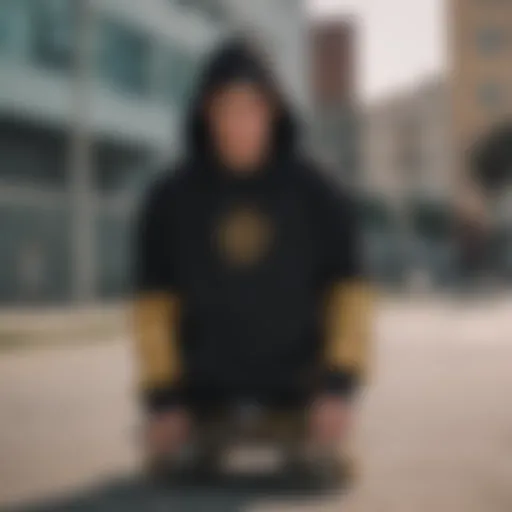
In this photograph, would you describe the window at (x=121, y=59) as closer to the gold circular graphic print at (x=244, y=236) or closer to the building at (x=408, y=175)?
the building at (x=408, y=175)

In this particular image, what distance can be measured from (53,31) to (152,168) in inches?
30.4

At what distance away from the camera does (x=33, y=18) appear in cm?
207

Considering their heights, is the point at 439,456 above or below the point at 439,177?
below

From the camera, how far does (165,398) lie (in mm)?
1236

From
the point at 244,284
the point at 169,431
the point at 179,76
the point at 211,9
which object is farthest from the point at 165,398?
the point at 211,9

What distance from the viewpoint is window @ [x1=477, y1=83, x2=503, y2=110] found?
1820 mm

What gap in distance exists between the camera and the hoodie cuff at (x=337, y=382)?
4.07ft

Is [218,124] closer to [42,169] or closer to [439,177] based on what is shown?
[439,177]

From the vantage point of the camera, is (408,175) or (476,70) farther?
(408,175)

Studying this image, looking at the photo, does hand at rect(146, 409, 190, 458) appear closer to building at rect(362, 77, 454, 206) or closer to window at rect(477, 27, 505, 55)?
building at rect(362, 77, 454, 206)

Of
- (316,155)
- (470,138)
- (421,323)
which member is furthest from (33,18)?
(421,323)

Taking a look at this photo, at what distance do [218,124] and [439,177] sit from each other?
70 cm

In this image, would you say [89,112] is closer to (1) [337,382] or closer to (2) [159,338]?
(2) [159,338]

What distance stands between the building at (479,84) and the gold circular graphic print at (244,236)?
67 centimetres
